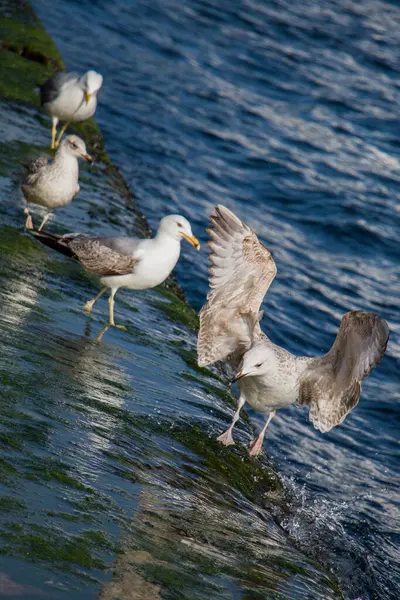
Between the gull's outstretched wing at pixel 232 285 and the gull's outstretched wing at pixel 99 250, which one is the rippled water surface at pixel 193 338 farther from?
the gull's outstretched wing at pixel 232 285

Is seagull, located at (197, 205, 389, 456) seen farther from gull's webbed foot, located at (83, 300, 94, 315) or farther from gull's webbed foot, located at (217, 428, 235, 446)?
gull's webbed foot, located at (83, 300, 94, 315)

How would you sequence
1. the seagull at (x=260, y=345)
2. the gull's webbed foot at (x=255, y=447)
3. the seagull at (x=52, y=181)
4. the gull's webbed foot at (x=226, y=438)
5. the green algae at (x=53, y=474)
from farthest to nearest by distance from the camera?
the seagull at (x=52, y=181), the gull's webbed foot at (x=255, y=447), the gull's webbed foot at (x=226, y=438), the seagull at (x=260, y=345), the green algae at (x=53, y=474)

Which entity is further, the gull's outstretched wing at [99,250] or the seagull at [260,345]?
A: the gull's outstretched wing at [99,250]

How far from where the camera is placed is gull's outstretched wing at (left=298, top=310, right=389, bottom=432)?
671cm

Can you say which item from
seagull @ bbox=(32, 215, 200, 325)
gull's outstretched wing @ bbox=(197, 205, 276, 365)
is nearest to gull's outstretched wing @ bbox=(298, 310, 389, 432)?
gull's outstretched wing @ bbox=(197, 205, 276, 365)

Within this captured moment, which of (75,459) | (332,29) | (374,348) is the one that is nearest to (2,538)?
(75,459)

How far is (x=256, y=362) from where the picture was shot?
6.96m

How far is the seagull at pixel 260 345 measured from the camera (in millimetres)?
6852

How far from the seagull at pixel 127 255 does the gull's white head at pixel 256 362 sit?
1.51 meters

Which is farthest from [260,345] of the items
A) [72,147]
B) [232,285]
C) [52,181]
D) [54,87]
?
[54,87]

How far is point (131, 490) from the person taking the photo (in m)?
5.27

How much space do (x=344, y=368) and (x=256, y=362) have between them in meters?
0.66

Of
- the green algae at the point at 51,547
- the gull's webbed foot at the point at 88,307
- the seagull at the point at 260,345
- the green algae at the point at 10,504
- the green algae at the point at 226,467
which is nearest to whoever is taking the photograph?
the green algae at the point at 51,547

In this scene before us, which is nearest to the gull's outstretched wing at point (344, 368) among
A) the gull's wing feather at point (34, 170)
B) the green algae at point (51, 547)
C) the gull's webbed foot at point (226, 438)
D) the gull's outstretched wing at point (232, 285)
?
the gull's outstretched wing at point (232, 285)
